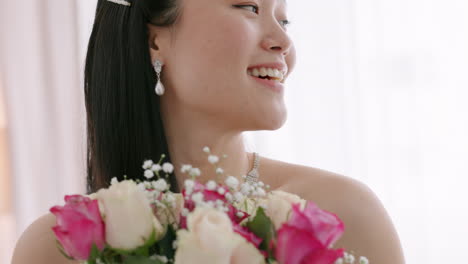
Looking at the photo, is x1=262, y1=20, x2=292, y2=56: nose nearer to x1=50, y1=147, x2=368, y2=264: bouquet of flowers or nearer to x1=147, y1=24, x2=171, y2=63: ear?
x1=147, y1=24, x2=171, y2=63: ear

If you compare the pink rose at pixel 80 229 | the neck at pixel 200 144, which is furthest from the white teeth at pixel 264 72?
the pink rose at pixel 80 229

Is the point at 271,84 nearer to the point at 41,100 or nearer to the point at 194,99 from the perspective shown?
the point at 194,99

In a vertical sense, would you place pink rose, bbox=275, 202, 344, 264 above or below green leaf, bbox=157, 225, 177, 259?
above

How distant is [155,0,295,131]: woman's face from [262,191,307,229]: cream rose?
50 centimetres

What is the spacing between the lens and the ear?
141 centimetres

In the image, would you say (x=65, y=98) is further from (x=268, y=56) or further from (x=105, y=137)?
(x=268, y=56)

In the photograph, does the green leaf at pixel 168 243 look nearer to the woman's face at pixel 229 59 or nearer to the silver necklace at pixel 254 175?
the woman's face at pixel 229 59

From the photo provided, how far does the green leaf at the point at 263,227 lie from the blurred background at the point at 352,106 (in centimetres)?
152

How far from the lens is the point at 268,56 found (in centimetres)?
132

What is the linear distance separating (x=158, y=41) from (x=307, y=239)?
84cm

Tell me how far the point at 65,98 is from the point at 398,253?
200 centimetres

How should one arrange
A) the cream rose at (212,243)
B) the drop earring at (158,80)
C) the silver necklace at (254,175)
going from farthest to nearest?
the silver necklace at (254,175) < the drop earring at (158,80) < the cream rose at (212,243)

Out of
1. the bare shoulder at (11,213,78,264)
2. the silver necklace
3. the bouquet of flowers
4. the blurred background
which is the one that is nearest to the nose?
the silver necklace

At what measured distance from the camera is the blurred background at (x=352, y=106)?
2324 millimetres
